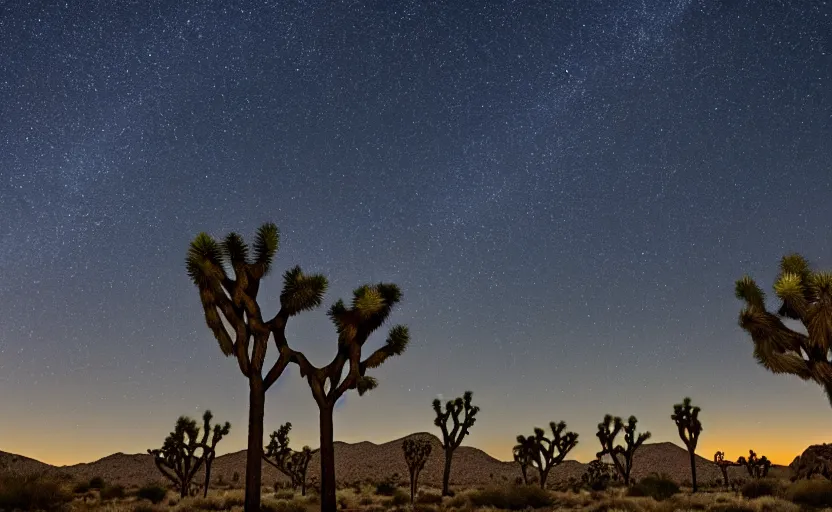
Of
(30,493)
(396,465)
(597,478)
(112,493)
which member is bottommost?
(597,478)

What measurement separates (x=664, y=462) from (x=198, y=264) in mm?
112490

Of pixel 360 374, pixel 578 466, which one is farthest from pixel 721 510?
pixel 578 466

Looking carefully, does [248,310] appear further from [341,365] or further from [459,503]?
[459,503]

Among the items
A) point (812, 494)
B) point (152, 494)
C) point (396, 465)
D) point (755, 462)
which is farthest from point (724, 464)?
point (396, 465)

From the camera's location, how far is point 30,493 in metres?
20.8

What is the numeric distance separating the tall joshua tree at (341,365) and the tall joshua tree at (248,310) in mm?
891

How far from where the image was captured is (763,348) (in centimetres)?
1898

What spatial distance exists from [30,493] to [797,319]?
2454cm

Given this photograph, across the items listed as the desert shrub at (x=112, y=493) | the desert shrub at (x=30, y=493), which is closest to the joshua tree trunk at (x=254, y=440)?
the desert shrub at (x=30, y=493)

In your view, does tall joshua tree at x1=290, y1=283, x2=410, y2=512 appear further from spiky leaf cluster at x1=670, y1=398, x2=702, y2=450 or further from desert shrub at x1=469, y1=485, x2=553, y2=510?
spiky leaf cluster at x1=670, y1=398, x2=702, y2=450

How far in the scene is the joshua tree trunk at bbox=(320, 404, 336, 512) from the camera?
1958cm

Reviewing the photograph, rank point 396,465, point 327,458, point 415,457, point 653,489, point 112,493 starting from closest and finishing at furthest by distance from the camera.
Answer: point 327,458 → point 112,493 → point 653,489 → point 415,457 → point 396,465

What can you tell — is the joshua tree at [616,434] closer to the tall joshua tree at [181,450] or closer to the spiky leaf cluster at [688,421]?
the spiky leaf cluster at [688,421]

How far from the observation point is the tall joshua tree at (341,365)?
19.6 meters
